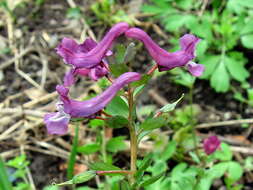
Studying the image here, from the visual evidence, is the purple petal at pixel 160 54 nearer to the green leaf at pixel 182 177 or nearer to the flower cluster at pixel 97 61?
the flower cluster at pixel 97 61

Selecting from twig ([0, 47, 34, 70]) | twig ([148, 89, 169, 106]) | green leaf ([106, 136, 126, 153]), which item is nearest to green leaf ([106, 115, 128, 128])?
green leaf ([106, 136, 126, 153])

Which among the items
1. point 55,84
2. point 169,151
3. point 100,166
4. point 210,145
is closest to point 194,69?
point 100,166

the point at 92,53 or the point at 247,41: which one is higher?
the point at 92,53

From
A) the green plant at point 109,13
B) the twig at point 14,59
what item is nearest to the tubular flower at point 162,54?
the green plant at point 109,13

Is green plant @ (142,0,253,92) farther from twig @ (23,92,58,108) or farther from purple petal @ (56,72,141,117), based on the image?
purple petal @ (56,72,141,117)

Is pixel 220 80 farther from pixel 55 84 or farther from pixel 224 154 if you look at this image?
pixel 55 84
